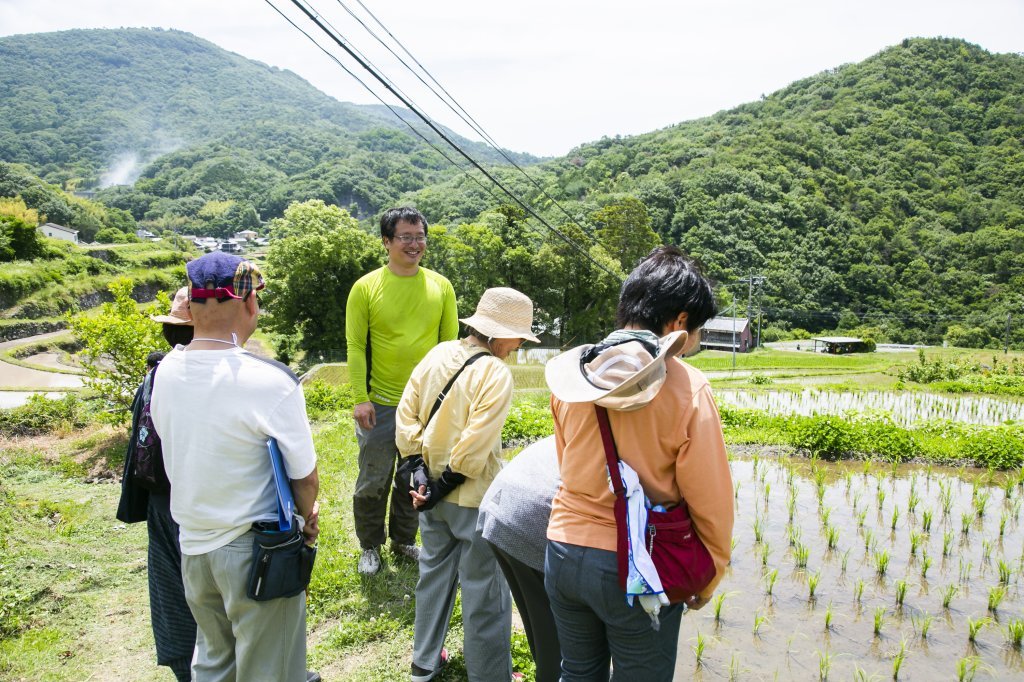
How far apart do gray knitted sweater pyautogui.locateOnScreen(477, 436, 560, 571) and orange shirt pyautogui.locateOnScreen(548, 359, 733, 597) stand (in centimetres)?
35

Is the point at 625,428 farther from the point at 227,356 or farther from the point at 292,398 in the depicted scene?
the point at 227,356

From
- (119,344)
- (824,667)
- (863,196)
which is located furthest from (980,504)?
(863,196)

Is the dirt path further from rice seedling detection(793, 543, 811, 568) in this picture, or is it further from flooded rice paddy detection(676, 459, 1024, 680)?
rice seedling detection(793, 543, 811, 568)

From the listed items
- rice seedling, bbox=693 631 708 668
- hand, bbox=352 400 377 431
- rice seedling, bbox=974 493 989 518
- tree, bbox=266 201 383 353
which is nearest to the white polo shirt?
hand, bbox=352 400 377 431

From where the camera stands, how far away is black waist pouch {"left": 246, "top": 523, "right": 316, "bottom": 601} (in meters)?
1.97

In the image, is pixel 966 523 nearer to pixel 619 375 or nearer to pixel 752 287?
pixel 619 375

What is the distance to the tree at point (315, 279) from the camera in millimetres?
35688

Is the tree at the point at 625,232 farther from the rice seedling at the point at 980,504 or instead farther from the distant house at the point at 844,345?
the rice seedling at the point at 980,504

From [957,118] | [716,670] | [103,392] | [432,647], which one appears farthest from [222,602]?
[957,118]

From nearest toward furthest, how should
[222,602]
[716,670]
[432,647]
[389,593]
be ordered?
[222,602], [432,647], [716,670], [389,593]

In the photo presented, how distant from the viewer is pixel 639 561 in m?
1.60

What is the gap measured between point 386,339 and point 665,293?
7.27ft

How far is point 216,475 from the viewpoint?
6.45ft

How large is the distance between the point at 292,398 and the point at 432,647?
1.47 metres
